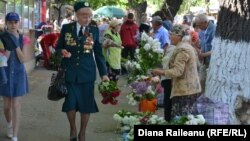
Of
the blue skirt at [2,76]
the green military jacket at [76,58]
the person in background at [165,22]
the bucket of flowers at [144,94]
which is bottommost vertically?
the bucket of flowers at [144,94]

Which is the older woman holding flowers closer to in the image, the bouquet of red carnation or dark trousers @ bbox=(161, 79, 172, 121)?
dark trousers @ bbox=(161, 79, 172, 121)

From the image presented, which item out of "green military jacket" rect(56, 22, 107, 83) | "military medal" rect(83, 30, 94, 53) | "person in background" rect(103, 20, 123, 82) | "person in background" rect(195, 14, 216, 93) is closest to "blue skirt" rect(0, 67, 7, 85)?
"green military jacket" rect(56, 22, 107, 83)

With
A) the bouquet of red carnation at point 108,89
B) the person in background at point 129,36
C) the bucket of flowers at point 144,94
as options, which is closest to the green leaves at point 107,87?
the bouquet of red carnation at point 108,89

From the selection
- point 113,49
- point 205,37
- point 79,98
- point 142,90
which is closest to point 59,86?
point 79,98

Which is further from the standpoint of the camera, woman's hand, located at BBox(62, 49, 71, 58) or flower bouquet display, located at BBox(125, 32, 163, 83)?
flower bouquet display, located at BBox(125, 32, 163, 83)

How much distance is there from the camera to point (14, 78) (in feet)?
23.4

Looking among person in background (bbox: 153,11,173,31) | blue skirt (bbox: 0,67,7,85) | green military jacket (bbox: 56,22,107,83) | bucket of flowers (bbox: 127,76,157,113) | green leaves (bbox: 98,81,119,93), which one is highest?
person in background (bbox: 153,11,173,31)

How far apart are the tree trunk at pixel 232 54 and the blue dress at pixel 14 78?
9.89ft

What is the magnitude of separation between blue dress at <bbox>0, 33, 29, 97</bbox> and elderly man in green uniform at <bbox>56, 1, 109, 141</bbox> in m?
0.61

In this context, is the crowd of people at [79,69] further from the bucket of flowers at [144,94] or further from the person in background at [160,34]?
the person in background at [160,34]

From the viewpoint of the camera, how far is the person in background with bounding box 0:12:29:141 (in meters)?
6.91

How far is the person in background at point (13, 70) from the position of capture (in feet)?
22.7

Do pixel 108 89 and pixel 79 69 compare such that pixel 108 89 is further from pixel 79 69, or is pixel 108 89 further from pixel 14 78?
pixel 14 78

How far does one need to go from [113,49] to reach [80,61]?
4499 mm
